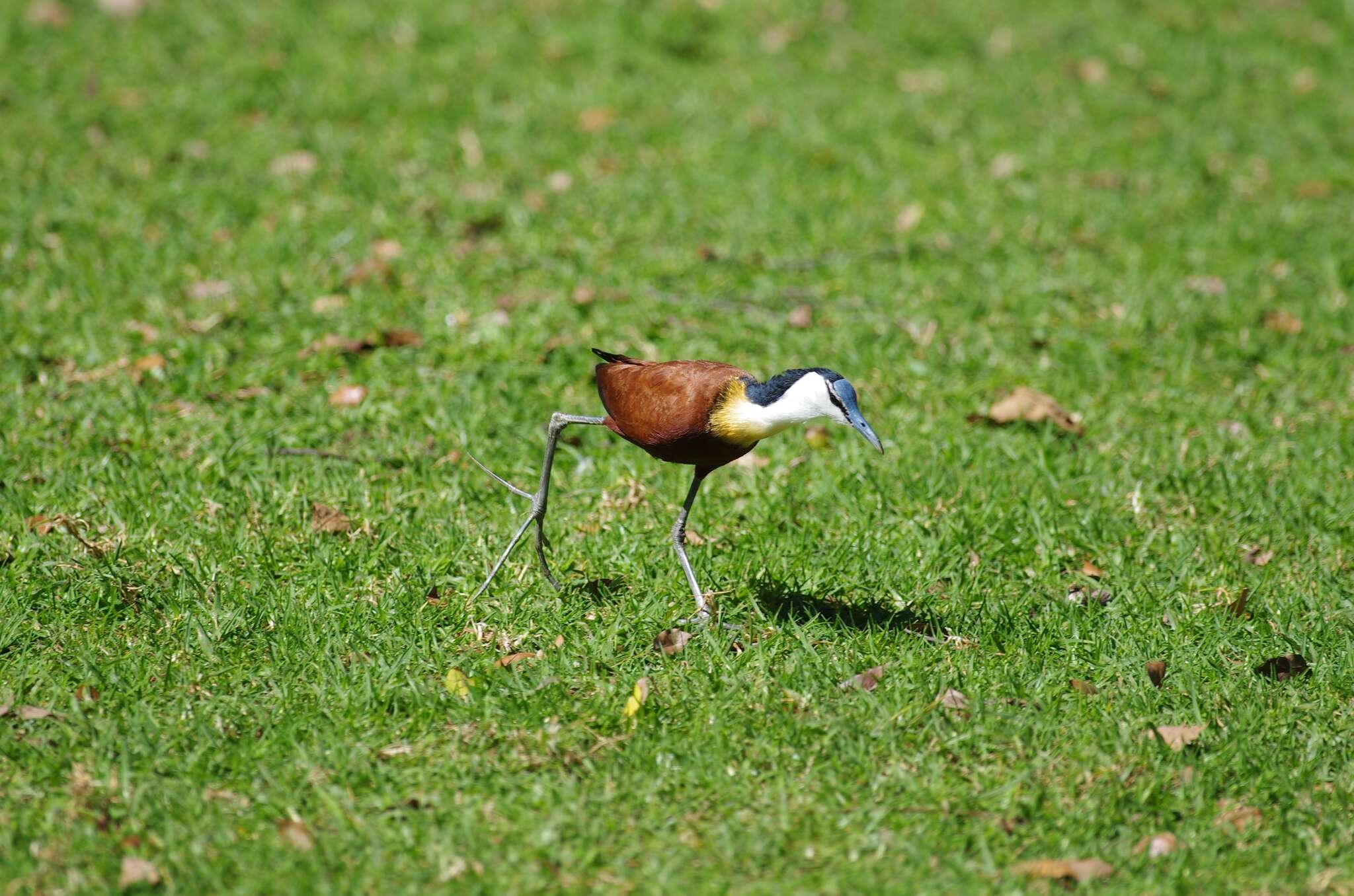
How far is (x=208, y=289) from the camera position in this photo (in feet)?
19.0

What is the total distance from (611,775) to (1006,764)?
38.5 inches

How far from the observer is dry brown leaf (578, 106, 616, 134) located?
7.49m

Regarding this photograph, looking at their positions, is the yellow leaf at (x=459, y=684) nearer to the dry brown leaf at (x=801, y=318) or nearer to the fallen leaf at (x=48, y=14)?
the dry brown leaf at (x=801, y=318)

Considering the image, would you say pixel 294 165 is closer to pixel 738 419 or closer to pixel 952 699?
pixel 738 419

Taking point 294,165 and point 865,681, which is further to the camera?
point 294,165

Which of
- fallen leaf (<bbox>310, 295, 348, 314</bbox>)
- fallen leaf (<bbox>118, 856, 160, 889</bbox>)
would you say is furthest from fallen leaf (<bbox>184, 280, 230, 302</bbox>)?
fallen leaf (<bbox>118, 856, 160, 889</bbox>)

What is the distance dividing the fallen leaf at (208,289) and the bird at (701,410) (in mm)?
2545

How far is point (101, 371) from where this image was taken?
203 inches

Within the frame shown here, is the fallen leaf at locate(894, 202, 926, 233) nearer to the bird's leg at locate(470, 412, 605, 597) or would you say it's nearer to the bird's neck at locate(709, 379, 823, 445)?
the bird's leg at locate(470, 412, 605, 597)

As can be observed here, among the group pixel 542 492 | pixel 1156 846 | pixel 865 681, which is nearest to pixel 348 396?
pixel 542 492

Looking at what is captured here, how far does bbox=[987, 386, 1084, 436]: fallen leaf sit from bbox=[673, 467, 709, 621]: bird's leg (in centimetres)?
171

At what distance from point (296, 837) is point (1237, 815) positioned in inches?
85.9

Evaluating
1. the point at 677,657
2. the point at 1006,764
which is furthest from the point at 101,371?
the point at 1006,764

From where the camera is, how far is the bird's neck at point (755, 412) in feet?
11.0
